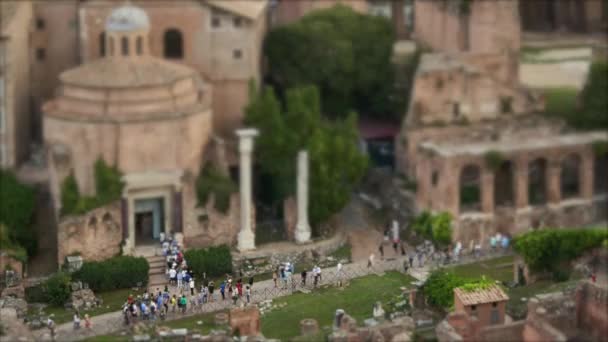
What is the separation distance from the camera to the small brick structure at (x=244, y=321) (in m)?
57.1

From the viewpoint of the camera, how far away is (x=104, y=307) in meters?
62.5

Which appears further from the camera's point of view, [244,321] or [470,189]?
[470,189]

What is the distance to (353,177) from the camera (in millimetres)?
73500

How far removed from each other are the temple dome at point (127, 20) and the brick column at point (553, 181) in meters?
18.7

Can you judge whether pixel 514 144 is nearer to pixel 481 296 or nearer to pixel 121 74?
pixel 121 74

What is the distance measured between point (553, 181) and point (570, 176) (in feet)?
14.5

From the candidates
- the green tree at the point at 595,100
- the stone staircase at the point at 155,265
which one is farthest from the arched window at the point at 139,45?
the green tree at the point at 595,100

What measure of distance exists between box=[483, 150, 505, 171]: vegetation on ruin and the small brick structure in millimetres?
19578

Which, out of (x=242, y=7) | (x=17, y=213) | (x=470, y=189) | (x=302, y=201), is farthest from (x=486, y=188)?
(x=17, y=213)

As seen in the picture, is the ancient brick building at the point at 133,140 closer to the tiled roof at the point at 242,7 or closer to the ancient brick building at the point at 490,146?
the tiled roof at the point at 242,7

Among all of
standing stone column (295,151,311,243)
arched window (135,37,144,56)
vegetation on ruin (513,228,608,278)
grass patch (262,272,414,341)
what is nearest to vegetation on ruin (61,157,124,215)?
arched window (135,37,144,56)

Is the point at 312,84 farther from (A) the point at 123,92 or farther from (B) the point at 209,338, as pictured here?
(B) the point at 209,338

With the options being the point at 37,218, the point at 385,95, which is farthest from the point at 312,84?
the point at 37,218

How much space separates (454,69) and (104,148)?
17.4 m
